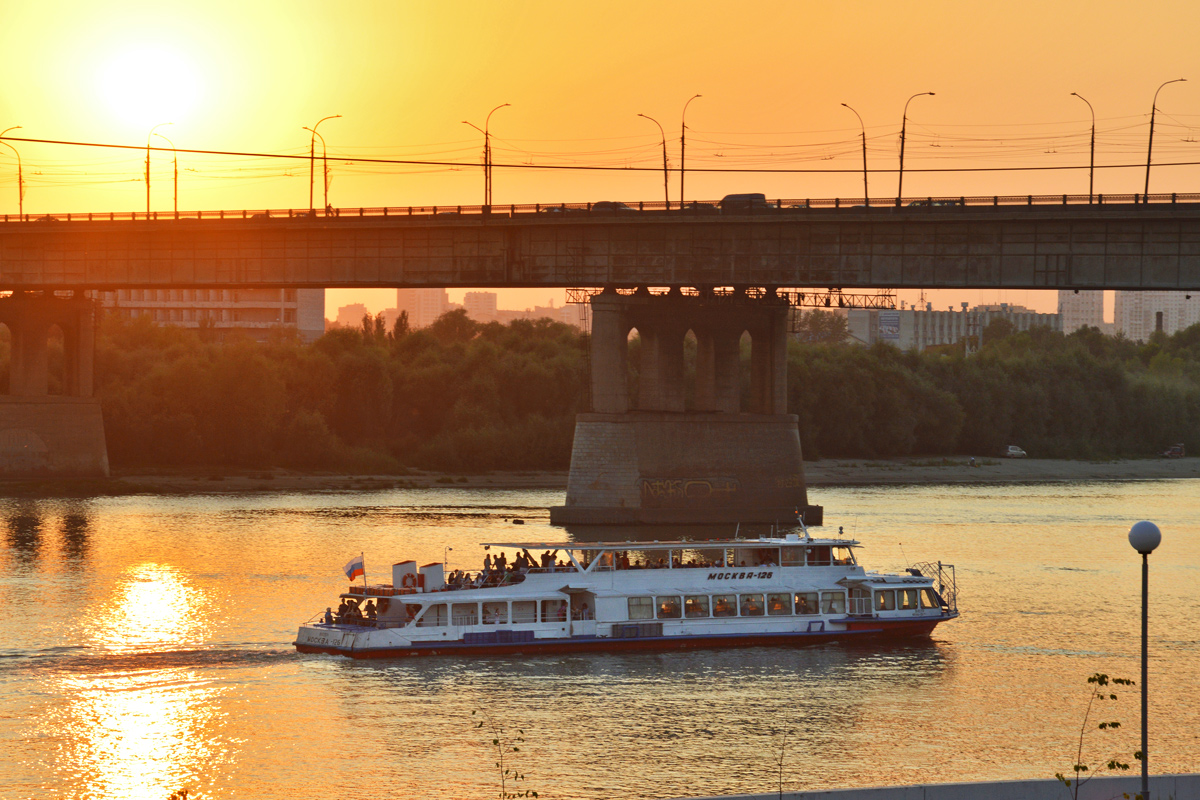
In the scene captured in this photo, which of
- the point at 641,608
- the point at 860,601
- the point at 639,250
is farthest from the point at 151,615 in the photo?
the point at 639,250

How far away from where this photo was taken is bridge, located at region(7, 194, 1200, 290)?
6769 centimetres

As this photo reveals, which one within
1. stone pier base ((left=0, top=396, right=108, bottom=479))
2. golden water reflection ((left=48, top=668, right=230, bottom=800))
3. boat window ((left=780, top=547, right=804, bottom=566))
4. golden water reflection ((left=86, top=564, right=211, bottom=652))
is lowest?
golden water reflection ((left=48, top=668, right=230, bottom=800))

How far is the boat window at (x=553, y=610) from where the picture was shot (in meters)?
45.7

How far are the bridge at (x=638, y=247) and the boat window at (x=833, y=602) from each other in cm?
2734

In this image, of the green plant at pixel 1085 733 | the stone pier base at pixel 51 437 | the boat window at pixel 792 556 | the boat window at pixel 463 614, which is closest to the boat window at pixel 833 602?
the boat window at pixel 792 556

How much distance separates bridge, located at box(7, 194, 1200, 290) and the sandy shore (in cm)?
1762

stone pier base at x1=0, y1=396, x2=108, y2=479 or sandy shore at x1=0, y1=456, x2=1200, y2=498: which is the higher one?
→ stone pier base at x1=0, y1=396, x2=108, y2=479

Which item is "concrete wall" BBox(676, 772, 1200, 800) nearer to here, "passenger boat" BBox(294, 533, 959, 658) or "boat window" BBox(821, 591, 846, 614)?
"passenger boat" BBox(294, 533, 959, 658)

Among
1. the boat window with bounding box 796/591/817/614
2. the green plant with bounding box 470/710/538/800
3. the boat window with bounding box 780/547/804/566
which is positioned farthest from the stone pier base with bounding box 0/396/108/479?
the green plant with bounding box 470/710/538/800

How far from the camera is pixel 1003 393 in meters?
152

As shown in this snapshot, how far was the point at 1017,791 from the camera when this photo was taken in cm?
2130

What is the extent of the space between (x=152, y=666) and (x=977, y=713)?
956 inches

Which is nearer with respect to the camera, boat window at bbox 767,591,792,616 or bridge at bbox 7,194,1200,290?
boat window at bbox 767,591,792,616

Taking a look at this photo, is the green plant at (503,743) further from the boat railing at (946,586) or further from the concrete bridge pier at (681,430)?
the concrete bridge pier at (681,430)
